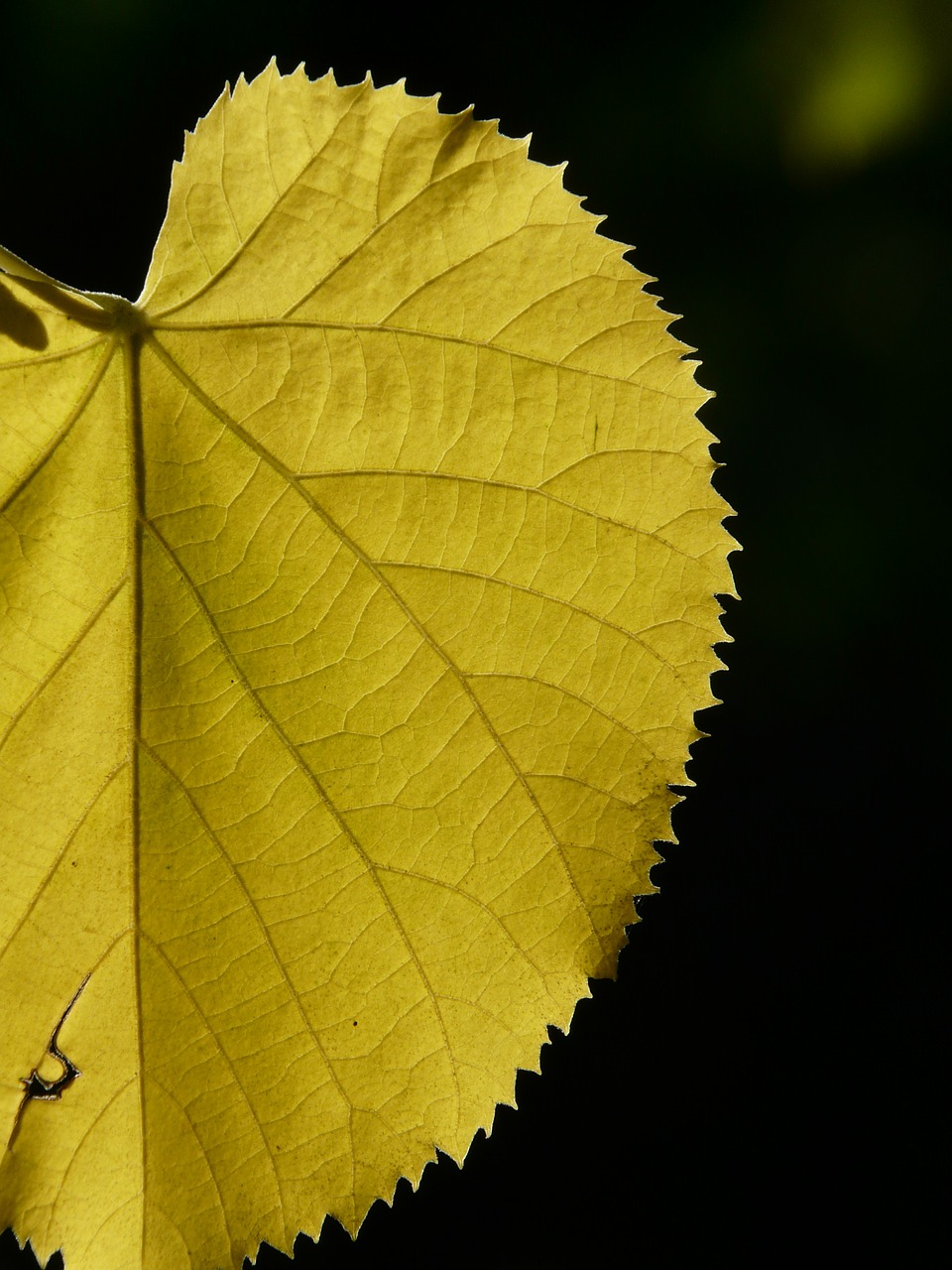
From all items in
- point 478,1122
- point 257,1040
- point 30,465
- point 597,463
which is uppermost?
point 30,465

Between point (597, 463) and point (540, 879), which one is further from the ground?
point (597, 463)

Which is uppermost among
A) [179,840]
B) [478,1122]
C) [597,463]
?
[597,463]

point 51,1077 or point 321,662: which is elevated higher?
point 321,662

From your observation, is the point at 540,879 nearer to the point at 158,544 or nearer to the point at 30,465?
the point at 158,544

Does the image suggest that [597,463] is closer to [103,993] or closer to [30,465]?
[30,465]

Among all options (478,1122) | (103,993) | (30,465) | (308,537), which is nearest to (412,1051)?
(478,1122)

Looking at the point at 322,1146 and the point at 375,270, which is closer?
the point at 375,270

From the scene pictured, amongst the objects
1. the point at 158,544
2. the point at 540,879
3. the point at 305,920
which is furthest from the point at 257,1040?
the point at 158,544
